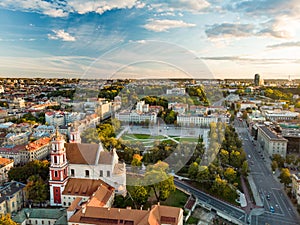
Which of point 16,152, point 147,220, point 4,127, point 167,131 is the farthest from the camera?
point 4,127

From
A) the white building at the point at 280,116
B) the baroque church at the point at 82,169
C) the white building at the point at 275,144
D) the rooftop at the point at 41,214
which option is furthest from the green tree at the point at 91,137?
the white building at the point at 280,116

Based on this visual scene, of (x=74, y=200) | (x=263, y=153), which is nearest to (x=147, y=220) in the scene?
(x=74, y=200)

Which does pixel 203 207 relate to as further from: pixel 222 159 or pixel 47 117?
pixel 47 117

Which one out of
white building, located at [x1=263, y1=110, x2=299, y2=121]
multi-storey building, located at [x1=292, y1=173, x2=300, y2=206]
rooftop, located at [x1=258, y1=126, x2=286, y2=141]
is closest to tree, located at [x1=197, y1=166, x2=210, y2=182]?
multi-storey building, located at [x1=292, y1=173, x2=300, y2=206]

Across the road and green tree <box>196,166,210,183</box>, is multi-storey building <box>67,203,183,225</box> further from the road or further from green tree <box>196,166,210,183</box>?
green tree <box>196,166,210,183</box>

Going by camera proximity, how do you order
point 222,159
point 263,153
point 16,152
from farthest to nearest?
point 263,153, point 16,152, point 222,159

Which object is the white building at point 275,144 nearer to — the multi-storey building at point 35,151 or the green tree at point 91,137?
the green tree at point 91,137
